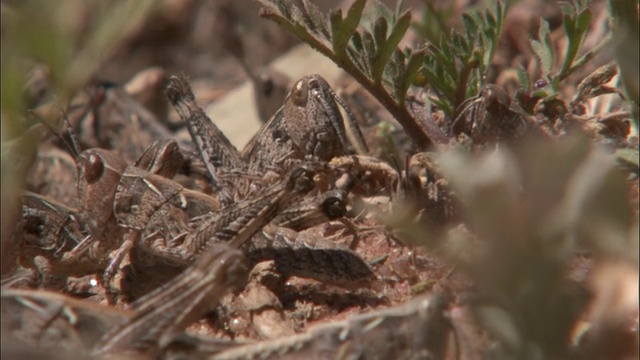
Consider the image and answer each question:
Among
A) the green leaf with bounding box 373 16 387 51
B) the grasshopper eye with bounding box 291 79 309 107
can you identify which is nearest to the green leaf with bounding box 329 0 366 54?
the green leaf with bounding box 373 16 387 51

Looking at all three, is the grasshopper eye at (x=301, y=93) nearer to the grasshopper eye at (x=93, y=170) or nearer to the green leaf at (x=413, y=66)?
the green leaf at (x=413, y=66)

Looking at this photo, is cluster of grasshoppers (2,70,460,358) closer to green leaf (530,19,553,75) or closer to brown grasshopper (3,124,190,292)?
brown grasshopper (3,124,190,292)

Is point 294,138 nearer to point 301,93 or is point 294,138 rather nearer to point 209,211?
point 301,93

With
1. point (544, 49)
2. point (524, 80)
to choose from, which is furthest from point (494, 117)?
point (544, 49)

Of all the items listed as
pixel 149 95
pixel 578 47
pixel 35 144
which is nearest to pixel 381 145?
pixel 578 47

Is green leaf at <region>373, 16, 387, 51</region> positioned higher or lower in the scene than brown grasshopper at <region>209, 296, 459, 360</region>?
higher

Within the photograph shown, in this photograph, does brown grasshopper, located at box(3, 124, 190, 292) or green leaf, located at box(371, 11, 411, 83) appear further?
brown grasshopper, located at box(3, 124, 190, 292)

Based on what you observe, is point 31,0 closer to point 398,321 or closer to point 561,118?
point 398,321
